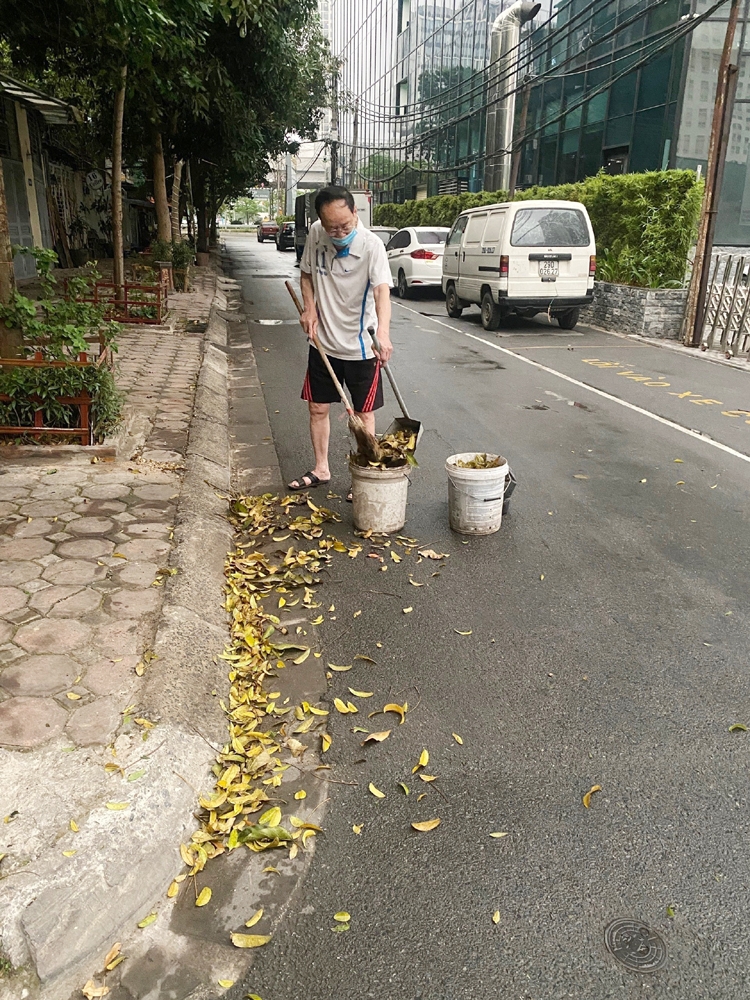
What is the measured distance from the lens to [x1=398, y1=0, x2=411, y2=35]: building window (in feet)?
139

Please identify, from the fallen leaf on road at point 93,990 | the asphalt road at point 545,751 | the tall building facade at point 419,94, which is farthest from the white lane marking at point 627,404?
the tall building facade at point 419,94

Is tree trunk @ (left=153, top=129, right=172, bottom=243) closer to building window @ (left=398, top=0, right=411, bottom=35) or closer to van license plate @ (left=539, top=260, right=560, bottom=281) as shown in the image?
van license plate @ (left=539, top=260, right=560, bottom=281)

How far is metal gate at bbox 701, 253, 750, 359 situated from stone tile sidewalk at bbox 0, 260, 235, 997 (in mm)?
9406

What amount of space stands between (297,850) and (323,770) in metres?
0.38

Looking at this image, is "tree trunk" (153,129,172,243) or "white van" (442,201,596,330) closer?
"white van" (442,201,596,330)

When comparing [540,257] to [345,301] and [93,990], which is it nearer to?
[345,301]

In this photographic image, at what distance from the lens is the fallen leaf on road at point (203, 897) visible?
88.5 inches

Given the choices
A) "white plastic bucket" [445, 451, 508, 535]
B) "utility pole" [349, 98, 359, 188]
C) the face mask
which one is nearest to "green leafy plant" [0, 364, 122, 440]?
the face mask

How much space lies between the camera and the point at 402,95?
44688mm

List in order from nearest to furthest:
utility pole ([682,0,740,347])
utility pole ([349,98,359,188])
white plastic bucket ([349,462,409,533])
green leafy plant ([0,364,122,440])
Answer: white plastic bucket ([349,462,409,533]) → green leafy plant ([0,364,122,440]) → utility pole ([682,0,740,347]) → utility pole ([349,98,359,188])

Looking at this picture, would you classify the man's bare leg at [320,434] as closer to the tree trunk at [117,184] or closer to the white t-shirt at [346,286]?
the white t-shirt at [346,286]

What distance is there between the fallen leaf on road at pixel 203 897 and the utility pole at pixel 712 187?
1225 cm

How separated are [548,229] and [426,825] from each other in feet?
40.3

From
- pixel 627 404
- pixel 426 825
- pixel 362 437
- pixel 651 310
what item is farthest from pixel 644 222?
pixel 426 825
